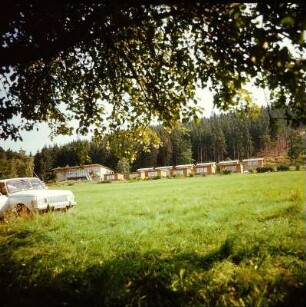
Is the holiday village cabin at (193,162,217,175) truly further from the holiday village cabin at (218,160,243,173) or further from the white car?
the white car

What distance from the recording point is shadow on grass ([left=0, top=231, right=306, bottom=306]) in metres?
4.63

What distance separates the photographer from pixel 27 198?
13492 millimetres

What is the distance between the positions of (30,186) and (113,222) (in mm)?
5939

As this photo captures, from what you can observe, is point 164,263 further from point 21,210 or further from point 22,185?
point 22,185

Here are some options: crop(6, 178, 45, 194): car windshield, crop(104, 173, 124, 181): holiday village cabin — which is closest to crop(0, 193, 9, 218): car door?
crop(6, 178, 45, 194): car windshield

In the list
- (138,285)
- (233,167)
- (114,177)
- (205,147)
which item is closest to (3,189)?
(138,285)

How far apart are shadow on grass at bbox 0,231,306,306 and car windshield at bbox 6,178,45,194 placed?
27.7 feet

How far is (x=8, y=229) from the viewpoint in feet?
36.0

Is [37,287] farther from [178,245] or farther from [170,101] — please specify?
[170,101]

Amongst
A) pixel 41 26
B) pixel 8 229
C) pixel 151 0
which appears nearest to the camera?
pixel 151 0

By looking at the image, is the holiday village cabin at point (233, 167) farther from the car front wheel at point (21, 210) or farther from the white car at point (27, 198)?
the car front wheel at point (21, 210)

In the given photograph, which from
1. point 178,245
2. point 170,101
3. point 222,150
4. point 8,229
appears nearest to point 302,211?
point 178,245

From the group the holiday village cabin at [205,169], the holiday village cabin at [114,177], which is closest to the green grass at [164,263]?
the holiday village cabin at [205,169]

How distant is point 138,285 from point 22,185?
37.3 feet
